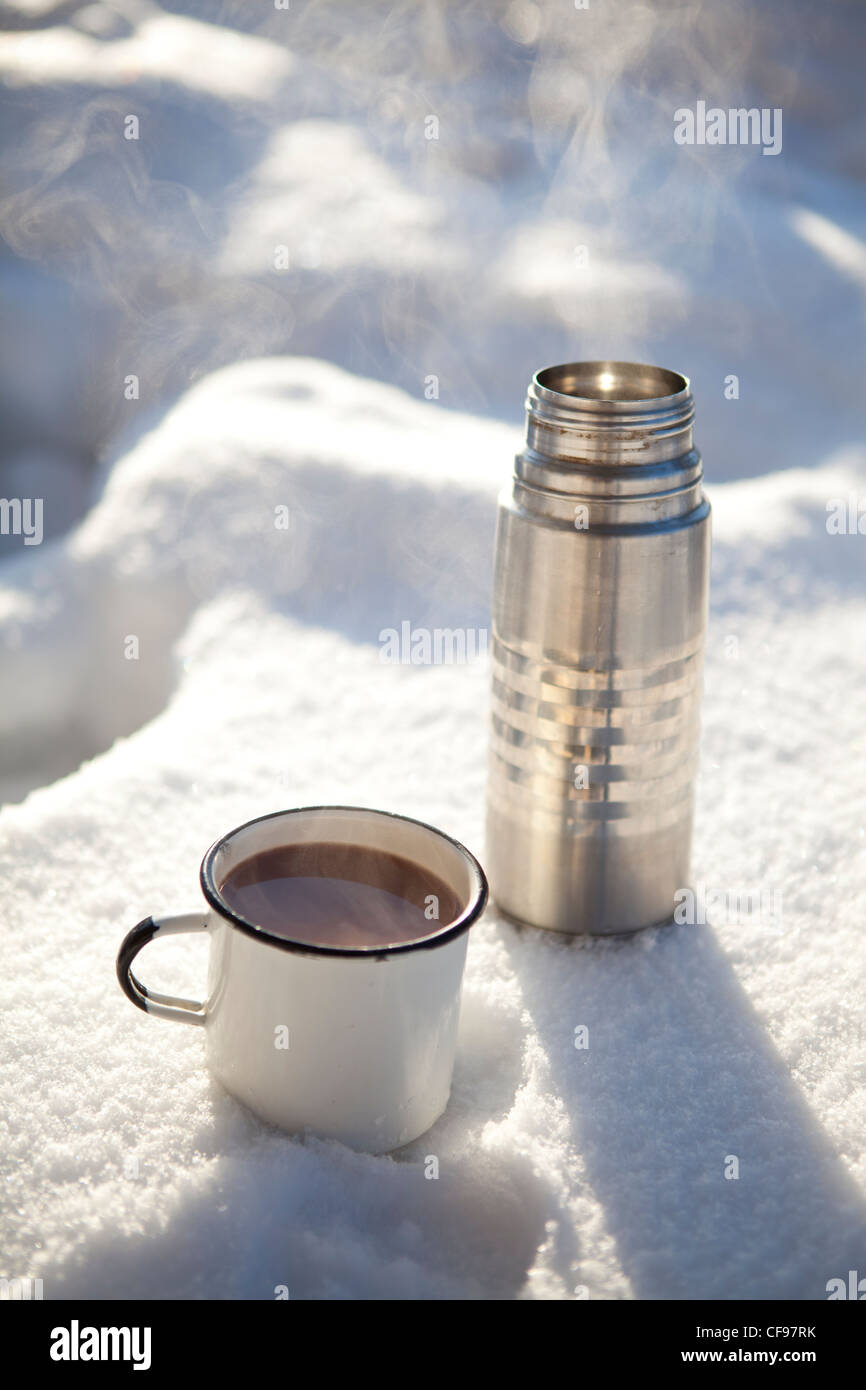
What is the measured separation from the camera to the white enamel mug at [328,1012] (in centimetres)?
50

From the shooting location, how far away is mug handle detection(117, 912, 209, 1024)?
530mm

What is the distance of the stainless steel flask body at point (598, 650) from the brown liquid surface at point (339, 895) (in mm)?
118

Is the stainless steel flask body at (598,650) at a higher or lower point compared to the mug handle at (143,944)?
higher

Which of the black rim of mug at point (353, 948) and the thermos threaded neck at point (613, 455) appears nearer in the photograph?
the black rim of mug at point (353, 948)

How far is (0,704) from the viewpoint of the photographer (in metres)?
0.99

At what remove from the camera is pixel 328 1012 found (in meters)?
0.50

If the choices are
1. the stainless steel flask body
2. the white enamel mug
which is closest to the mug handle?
the white enamel mug

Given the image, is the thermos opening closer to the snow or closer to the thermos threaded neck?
the thermos threaded neck

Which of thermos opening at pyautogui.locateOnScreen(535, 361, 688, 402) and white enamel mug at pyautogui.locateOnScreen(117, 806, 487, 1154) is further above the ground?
thermos opening at pyautogui.locateOnScreen(535, 361, 688, 402)

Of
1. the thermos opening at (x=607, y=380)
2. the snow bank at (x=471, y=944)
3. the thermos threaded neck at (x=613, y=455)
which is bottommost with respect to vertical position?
the snow bank at (x=471, y=944)

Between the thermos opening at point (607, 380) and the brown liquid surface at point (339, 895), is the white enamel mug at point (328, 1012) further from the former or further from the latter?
the thermos opening at point (607, 380)

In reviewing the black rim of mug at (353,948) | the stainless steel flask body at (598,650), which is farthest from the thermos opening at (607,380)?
the black rim of mug at (353,948)

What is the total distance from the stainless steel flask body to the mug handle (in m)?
0.21

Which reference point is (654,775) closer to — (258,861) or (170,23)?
(258,861)
